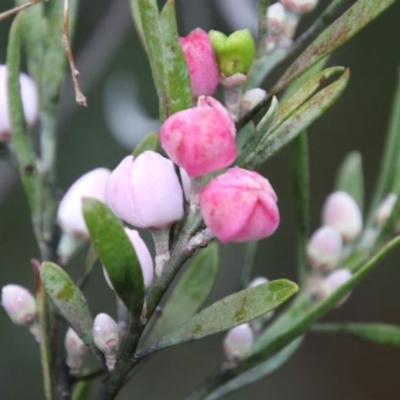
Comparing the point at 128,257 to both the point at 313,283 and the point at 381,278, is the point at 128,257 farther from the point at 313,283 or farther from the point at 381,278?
the point at 381,278

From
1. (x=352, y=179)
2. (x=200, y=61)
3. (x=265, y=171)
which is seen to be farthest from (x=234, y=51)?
(x=265, y=171)

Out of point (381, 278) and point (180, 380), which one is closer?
point (180, 380)

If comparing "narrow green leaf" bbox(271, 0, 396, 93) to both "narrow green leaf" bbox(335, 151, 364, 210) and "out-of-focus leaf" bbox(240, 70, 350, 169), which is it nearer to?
"out-of-focus leaf" bbox(240, 70, 350, 169)

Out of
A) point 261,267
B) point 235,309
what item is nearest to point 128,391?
point 261,267

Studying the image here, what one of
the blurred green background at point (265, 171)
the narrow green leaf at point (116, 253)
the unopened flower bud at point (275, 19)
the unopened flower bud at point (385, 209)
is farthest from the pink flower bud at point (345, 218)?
the blurred green background at point (265, 171)

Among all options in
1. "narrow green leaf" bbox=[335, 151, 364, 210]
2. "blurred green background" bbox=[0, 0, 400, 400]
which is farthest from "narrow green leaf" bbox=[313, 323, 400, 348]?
"blurred green background" bbox=[0, 0, 400, 400]

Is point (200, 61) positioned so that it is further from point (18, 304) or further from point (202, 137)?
point (18, 304)
